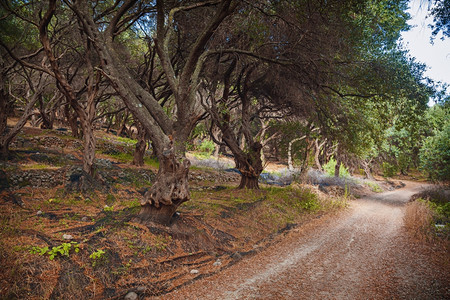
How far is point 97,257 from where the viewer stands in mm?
3543

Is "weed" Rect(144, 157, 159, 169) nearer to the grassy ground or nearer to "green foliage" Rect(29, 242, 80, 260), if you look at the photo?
the grassy ground

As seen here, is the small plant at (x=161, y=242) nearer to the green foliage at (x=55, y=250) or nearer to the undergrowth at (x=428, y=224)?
the green foliage at (x=55, y=250)

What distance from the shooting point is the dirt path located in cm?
353

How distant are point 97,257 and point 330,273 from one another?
3.64m

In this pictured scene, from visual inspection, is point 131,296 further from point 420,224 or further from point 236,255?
point 420,224

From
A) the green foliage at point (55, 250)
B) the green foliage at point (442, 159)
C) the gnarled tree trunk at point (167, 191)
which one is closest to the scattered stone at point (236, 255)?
the gnarled tree trunk at point (167, 191)

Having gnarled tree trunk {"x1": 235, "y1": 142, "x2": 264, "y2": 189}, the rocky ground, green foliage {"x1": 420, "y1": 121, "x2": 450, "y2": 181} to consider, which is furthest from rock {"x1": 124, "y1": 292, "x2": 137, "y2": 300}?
green foliage {"x1": 420, "y1": 121, "x2": 450, "y2": 181}

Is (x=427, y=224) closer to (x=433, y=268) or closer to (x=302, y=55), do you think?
(x=433, y=268)

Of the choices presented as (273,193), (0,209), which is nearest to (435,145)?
(273,193)

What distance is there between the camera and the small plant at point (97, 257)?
3470mm

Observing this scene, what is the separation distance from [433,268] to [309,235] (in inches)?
97.0

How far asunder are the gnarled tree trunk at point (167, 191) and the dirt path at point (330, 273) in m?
1.49

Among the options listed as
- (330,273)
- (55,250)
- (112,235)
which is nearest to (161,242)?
(112,235)

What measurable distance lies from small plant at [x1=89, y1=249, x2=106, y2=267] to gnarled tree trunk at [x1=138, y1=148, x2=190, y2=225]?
1190mm
